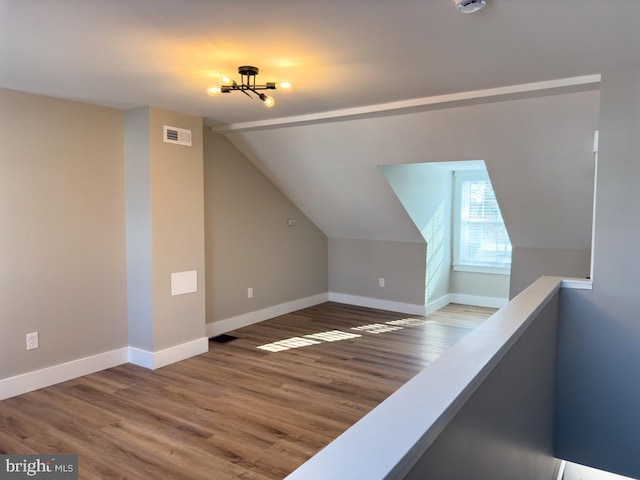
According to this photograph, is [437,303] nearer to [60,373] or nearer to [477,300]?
[477,300]

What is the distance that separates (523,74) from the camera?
2.98m

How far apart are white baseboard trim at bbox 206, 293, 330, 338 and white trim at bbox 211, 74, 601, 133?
2.18 meters

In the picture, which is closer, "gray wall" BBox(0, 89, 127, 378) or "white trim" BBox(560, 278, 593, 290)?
"white trim" BBox(560, 278, 593, 290)

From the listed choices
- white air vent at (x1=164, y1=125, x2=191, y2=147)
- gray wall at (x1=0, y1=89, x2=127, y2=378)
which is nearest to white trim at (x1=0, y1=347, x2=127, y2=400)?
gray wall at (x1=0, y1=89, x2=127, y2=378)

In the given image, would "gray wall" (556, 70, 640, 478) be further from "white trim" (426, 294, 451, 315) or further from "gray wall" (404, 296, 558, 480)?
"white trim" (426, 294, 451, 315)

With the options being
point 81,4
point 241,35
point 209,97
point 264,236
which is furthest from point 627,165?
point 264,236

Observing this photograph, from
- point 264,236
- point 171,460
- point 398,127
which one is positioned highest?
point 398,127

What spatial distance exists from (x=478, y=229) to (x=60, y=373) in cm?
550

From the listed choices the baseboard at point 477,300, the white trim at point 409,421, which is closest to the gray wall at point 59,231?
the white trim at point 409,421

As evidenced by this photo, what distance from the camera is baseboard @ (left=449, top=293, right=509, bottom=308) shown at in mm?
6410

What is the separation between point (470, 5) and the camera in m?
1.91

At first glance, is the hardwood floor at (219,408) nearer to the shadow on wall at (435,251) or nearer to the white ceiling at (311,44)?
the shadow on wall at (435,251)

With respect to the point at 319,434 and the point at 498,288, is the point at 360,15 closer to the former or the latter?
the point at 319,434

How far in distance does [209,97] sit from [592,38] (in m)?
2.64
